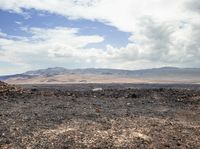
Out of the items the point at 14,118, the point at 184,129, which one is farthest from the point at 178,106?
the point at 14,118

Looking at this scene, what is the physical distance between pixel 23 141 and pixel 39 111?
7569 mm

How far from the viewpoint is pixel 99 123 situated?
19.9 meters

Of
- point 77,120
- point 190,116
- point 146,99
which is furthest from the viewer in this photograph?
point 146,99

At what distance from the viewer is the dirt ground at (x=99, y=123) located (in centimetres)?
1622

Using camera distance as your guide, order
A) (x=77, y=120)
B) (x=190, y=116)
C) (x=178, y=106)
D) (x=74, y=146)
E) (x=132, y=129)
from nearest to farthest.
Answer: (x=74, y=146) → (x=132, y=129) → (x=77, y=120) → (x=190, y=116) → (x=178, y=106)

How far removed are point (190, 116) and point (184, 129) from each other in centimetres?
453

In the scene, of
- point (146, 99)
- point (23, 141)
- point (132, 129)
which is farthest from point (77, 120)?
point (146, 99)

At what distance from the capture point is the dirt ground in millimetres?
16219

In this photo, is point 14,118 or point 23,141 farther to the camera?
point 14,118

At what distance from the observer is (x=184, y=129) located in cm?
1908

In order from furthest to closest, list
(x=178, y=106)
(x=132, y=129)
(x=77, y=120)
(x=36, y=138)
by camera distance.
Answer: (x=178, y=106), (x=77, y=120), (x=132, y=129), (x=36, y=138)

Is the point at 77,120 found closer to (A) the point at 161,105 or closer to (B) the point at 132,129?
(B) the point at 132,129

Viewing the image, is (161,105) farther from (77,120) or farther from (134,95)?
(77,120)

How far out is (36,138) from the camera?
16.8m
